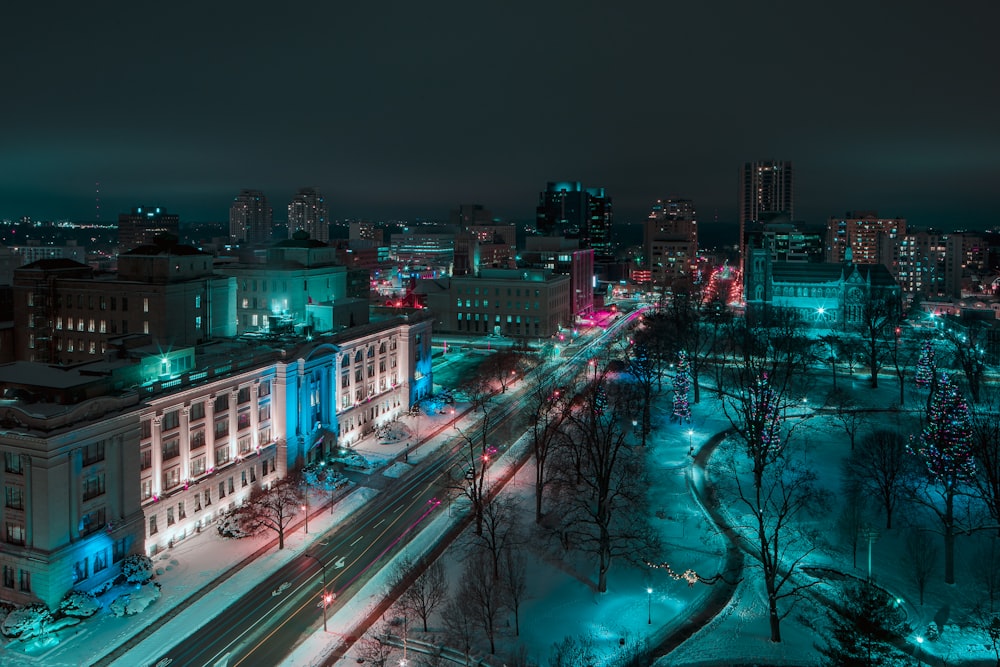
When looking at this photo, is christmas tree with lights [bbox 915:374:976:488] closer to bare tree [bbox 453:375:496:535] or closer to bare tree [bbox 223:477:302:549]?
bare tree [bbox 453:375:496:535]

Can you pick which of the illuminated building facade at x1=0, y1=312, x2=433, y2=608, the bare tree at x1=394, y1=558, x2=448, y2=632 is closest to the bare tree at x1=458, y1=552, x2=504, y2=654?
the bare tree at x1=394, y1=558, x2=448, y2=632

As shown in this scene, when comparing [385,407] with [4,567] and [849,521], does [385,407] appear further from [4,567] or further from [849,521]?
[849,521]

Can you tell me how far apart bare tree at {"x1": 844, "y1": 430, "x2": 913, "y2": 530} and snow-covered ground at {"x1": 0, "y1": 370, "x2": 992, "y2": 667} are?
2591 mm

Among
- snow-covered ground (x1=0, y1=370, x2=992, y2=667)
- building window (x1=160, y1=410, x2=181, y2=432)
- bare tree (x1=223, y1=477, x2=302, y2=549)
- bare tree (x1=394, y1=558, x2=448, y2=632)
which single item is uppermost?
building window (x1=160, y1=410, x2=181, y2=432)

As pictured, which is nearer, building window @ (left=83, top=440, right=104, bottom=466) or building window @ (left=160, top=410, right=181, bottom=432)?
building window @ (left=83, top=440, right=104, bottom=466)

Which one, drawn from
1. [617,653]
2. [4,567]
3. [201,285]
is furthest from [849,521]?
[201,285]

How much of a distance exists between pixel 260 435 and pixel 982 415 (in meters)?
59.1

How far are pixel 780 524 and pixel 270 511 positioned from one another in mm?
28276

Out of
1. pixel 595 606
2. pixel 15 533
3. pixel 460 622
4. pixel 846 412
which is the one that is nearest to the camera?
pixel 460 622

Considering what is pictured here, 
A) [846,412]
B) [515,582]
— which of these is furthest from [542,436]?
[846,412]

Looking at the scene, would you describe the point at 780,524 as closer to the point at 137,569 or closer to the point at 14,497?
the point at 137,569

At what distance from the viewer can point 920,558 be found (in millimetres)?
36250

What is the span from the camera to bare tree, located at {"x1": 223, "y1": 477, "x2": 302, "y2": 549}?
4127 centimetres

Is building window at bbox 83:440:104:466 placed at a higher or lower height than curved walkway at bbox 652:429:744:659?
higher
